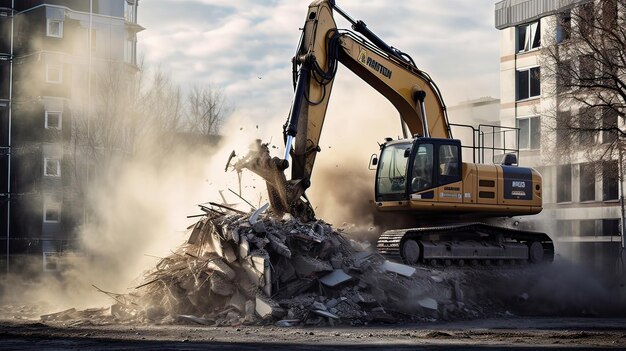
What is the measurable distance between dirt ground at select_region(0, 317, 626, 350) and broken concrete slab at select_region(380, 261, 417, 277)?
73.1 inches

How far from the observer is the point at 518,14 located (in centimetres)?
5297

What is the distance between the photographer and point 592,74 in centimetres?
3706

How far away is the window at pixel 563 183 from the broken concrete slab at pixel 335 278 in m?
29.5

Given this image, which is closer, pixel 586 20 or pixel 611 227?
pixel 586 20

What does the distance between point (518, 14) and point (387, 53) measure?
27.6m

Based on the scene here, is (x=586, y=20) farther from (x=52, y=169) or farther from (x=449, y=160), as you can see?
(x=52, y=169)

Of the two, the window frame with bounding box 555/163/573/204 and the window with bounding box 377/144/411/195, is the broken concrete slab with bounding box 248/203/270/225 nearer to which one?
the window with bounding box 377/144/411/195

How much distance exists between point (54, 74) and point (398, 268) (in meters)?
35.6

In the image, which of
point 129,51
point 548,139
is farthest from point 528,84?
point 129,51

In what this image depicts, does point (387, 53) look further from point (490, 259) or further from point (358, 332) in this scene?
point (358, 332)

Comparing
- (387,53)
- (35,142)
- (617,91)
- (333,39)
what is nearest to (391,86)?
(387,53)

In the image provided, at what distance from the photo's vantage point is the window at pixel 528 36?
51906 millimetres

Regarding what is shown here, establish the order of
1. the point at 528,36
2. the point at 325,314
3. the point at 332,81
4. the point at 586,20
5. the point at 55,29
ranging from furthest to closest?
the point at 55,29, the point at 528,36, the point at 586,20, the point at 332,81, the point at 325,314

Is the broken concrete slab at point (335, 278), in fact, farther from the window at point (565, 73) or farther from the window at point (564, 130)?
the window at point (564, 130)
